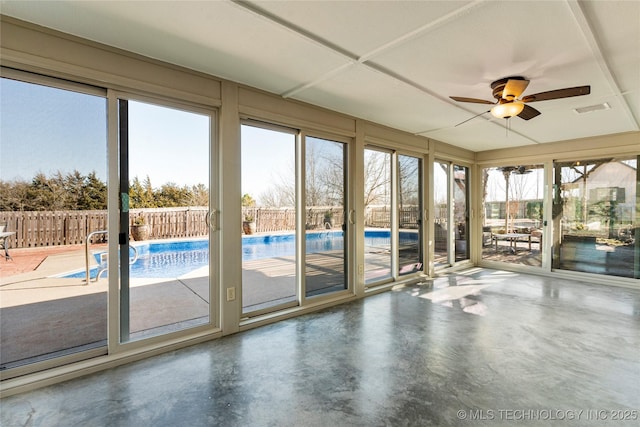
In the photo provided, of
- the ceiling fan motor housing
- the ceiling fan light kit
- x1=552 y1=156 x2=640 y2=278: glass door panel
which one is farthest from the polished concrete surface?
the ceiling fan motor housing

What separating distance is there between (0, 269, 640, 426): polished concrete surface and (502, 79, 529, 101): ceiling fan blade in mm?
2231

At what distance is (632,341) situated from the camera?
9.04 feet

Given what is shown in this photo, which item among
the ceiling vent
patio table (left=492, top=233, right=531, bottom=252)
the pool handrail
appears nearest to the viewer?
the pool handrail

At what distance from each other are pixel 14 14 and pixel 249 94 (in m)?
1.69

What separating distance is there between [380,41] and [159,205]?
2.27 metres

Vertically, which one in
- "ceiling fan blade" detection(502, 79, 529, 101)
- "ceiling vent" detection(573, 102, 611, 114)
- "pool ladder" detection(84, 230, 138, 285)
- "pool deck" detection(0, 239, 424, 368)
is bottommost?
"pool deck" detection(0, 239, 424, 368)

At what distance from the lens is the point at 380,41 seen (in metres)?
2.19

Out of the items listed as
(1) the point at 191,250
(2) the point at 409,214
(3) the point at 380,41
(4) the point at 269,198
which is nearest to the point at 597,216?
(2) the point at 409,214

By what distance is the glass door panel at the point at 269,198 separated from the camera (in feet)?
10.8

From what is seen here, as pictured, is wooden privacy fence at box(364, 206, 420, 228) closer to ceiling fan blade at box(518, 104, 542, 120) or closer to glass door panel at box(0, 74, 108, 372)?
ceiling fan blade at box(518, 104, 542, 120)

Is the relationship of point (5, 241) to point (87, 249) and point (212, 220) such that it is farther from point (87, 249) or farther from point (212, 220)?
point (212, 220)

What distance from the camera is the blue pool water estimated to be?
8.80 feet

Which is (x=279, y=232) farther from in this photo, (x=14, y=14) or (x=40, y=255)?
(x=14, y=14)

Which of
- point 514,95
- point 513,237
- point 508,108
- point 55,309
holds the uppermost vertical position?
point 514,95
